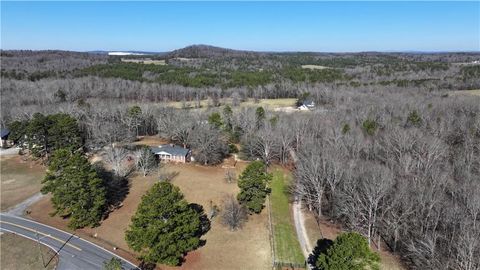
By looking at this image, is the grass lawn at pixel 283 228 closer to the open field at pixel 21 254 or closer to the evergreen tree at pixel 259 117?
the open field at pixel 21 254

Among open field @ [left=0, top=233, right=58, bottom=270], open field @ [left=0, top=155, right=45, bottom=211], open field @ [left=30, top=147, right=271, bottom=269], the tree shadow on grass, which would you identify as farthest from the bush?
open field @ [left=0, top=155, right=45, bottom=211]

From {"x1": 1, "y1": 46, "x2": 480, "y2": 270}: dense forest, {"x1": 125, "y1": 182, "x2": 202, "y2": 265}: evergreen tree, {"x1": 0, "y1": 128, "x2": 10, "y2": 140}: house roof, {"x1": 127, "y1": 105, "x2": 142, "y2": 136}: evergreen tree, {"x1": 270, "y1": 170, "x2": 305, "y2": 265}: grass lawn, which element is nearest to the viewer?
{"x1": 125, "y1": 182, "x2": 202, "y2": 265}: evergreen tree

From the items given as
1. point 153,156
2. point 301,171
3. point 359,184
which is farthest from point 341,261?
point 153,156

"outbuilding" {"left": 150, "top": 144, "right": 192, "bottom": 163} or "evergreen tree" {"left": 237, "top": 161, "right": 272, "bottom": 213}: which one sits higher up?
"evergreen tree" {"left": 237, "top": 161, "right": 272, "bottom": 213}

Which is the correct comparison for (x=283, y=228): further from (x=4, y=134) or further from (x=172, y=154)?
(x=4, y=134)

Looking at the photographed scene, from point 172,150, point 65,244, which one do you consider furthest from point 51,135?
point 65,244

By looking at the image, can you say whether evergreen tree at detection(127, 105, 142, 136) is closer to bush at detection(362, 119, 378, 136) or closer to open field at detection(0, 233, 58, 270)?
open field at detection(0, 233, 58, 270)

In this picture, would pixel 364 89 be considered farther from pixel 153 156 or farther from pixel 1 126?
pixel 1 126
